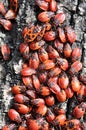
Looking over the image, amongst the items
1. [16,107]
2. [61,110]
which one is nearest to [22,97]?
[16,107]

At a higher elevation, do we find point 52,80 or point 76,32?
point 76,32

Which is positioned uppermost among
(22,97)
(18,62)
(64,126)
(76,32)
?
(76,32)

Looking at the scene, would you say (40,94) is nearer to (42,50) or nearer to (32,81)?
(32,81)

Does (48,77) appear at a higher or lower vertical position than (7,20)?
lower

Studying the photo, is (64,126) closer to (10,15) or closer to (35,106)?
(35,106)

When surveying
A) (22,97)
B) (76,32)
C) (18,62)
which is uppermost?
(76,32)

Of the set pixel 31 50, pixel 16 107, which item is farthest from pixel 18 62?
pixel 16 107
